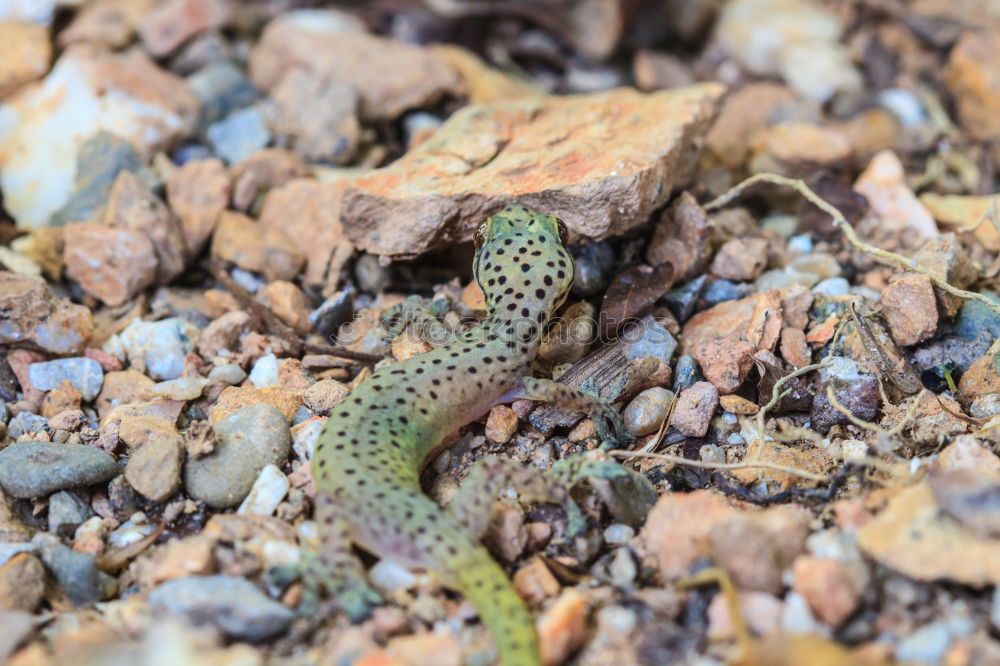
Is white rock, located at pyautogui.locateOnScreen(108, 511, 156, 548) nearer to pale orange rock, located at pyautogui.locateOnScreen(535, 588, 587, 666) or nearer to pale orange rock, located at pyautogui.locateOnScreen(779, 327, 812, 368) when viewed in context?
pale orange rock, located at pyautogui.locateOnScreen(535, 588, 587, 666)

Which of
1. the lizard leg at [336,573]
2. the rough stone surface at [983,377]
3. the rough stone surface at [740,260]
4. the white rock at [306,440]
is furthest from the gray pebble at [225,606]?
the rough stone surface at [983,377]

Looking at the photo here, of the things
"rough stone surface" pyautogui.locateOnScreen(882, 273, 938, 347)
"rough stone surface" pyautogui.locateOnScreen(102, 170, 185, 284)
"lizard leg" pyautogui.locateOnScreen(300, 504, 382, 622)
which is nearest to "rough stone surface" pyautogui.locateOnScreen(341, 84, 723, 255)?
"rough stone surface" pyautogui.locateOnScreen(102, 170, 185, 284)

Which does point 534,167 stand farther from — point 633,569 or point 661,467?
point 633,569

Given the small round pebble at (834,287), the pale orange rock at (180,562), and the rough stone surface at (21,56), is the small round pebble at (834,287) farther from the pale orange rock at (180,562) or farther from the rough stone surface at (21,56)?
the rough stone surface at (21,56)

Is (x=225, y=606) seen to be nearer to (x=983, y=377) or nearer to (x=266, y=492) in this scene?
(x=266, y=492)

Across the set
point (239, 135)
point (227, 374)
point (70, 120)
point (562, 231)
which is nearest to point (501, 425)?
point (562, 231)

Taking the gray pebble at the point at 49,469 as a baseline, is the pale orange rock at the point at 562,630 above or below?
below
